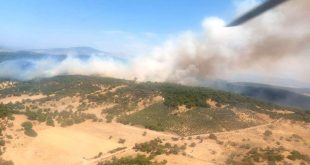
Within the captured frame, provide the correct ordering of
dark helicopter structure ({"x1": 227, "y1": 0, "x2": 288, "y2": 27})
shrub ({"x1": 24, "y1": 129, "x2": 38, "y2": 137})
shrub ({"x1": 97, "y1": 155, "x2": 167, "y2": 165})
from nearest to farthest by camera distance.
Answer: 1. dark helicopter structure ({"x1": 227, "y1": 0, "x2": 288, "y2": 27})
2. shrub ({"x1": 97, "y1": 155, "x2": 167, "y2": 165})
3. shrub ({"x1": 24, "y1": 129, "x2": 38, "y2": 137})

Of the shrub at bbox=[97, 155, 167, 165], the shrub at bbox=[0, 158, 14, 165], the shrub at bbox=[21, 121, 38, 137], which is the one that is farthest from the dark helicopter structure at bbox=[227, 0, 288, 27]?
the shrub at bbox=[21, 121, 38, 137]

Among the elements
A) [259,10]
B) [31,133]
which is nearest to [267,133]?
[31,133]

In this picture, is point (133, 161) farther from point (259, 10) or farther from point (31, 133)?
point (259, 10)

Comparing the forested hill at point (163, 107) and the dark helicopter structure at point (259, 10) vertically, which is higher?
the dark helicopter structure at point (259, 10)

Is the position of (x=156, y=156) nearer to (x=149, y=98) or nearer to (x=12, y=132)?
(x=12, y=132)

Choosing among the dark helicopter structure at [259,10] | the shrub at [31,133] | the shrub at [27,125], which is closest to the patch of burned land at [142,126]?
the shrub at [31,133]

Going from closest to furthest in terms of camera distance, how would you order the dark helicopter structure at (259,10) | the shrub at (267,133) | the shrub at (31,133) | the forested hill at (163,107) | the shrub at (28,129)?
the dark helicopter structure at (259,10) → the shrub at (31,133) → the shrub at (28,129) → the shrub at (267,133) → the forested hill at (163,107)

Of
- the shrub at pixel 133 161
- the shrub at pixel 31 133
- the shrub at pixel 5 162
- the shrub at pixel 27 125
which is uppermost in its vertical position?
the shrub at pixel 27 125

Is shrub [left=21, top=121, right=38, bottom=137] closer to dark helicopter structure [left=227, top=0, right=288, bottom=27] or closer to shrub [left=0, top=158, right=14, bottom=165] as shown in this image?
shrub [left=0, top=158, right=14, bottom=165]

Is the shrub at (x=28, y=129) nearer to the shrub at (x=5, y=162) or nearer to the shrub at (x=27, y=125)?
the shrub at (x=27, y=125)
